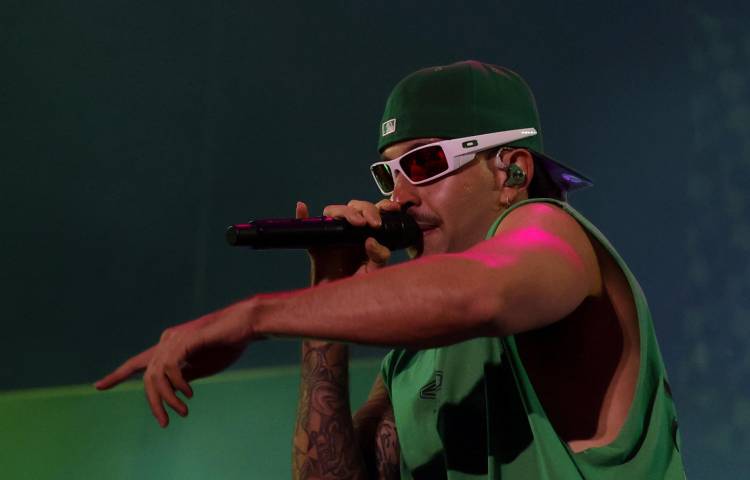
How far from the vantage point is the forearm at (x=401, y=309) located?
946 millimetres

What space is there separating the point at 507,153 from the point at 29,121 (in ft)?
4.40

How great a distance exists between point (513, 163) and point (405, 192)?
0.24 m

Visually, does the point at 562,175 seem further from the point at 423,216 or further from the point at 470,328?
the point at 470,328

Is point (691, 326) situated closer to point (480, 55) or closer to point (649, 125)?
point (649, 125)

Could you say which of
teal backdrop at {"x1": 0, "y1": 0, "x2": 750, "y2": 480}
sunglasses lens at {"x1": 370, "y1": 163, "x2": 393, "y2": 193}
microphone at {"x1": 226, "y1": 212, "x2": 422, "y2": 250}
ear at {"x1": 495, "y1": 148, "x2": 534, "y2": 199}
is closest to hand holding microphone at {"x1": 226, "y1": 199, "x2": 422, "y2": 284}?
microphone at {"x1": 226, "y1": 212, "x2": 422, "y2": 250}

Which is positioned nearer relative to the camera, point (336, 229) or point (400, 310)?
point (400, 310)

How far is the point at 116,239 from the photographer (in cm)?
249

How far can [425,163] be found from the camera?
68.6 inches

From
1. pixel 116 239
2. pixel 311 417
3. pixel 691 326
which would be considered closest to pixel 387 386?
pixel 311 417

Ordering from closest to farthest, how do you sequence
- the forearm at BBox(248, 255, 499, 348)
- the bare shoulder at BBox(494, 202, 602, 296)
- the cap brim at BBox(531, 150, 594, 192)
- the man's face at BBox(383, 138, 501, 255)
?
the forearm at BBox(248, 255, 499, 348)
the bare shoulder at BBox(494, 202, 602, 296)
the man's face at BBox(383, 138, 501, 255)
the cap brim at BBox(531, 150, 594, 192)

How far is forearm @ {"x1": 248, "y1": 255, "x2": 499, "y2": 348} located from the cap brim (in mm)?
891

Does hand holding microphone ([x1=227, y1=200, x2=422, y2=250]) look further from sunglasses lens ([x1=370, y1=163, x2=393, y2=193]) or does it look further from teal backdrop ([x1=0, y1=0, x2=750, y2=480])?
teal backdrop ([x1=0, y1=0, x2=750, y2=480])

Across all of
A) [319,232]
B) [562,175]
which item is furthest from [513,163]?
[319,232]

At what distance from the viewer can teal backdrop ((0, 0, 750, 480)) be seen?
92.9 inches
